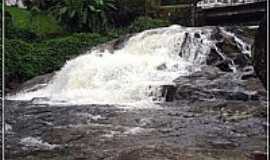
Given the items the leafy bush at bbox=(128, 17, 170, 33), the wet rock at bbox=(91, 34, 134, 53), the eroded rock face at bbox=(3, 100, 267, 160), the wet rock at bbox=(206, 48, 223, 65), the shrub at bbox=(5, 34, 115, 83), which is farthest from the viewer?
the leafy bush at bbox=(128, 17, 170, 33)

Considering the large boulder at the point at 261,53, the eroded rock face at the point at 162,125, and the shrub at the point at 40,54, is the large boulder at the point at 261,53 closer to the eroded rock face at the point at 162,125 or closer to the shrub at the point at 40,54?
the eroded rock face at the point at 162,125

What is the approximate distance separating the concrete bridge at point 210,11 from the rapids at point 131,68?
→ 377 centimetres

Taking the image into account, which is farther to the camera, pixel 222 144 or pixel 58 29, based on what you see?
pixel 58 29

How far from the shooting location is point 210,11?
67.9 feet

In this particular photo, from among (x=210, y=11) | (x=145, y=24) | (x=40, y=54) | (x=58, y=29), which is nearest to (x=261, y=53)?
(x=40, y=54)

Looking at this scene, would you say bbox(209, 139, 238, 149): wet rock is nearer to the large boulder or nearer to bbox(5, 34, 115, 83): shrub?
the large boulder

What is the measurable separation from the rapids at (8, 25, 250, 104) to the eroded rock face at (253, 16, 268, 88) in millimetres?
7929

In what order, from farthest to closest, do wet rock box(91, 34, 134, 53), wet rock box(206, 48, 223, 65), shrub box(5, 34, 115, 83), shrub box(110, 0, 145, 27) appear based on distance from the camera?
shrub box(110, 0, 145, 27)
wet rock box(91, 34, 134, 53)
shrub box(5, 34, 115, 83)
wet rock box(206, 48, 223, 65)

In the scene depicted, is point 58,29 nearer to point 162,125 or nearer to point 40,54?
point 40,54

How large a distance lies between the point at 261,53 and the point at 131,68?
36.7 feet

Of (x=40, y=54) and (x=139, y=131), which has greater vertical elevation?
(x=40, y=54)

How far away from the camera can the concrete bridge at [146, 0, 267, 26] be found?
63.7ft

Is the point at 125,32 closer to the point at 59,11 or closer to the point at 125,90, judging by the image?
the point at 59,11

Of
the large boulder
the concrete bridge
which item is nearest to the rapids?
the concrete bridge
